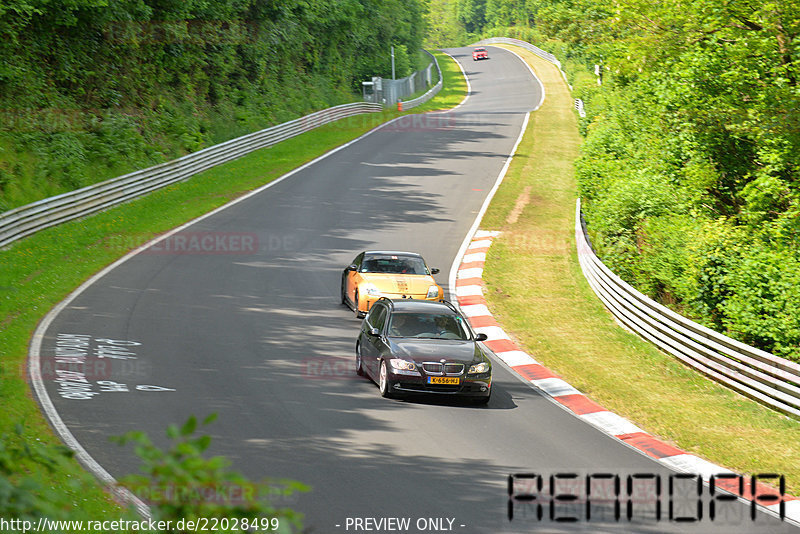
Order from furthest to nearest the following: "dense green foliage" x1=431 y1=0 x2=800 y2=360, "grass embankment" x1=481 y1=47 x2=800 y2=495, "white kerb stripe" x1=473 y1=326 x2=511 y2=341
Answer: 1. "white kerb stripe" x1=473 y1=326 x2=511 y2=341
2. "dense green foliage" x1=431 y1=0 x2=800 y2=360
3. "grass embankment" x1=481 y1=47 x2=800 y2=495

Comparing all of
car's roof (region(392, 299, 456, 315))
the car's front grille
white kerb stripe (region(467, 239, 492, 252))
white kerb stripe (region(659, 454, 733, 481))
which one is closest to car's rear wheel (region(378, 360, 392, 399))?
the car's front grille

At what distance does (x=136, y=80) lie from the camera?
3700 centimetres

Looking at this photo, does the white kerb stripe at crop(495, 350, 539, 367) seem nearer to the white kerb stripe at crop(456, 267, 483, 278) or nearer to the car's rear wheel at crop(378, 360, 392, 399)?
the car's rear wheel at crop(378, 360, 392, 399)

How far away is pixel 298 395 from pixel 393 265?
6892 mm

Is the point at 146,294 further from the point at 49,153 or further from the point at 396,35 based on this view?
the point at 396,35

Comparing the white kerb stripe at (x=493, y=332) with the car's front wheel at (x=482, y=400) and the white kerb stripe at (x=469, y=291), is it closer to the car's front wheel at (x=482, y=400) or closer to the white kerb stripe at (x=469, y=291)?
the white kerb stripe at (x=469, y=291)

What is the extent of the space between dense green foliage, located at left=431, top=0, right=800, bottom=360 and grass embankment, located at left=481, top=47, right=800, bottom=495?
5.09 ft

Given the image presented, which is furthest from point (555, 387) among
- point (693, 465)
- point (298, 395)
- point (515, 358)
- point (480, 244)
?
point (480, 244)

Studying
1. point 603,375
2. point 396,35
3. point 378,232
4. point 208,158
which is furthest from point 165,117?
point 396,35

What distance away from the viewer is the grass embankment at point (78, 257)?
910cm

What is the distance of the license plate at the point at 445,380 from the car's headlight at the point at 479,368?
0.26 metres

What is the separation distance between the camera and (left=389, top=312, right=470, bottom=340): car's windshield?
46.4 ft

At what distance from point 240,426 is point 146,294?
353 inches

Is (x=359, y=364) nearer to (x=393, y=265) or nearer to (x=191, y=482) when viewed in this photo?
(x=393, y=265)
